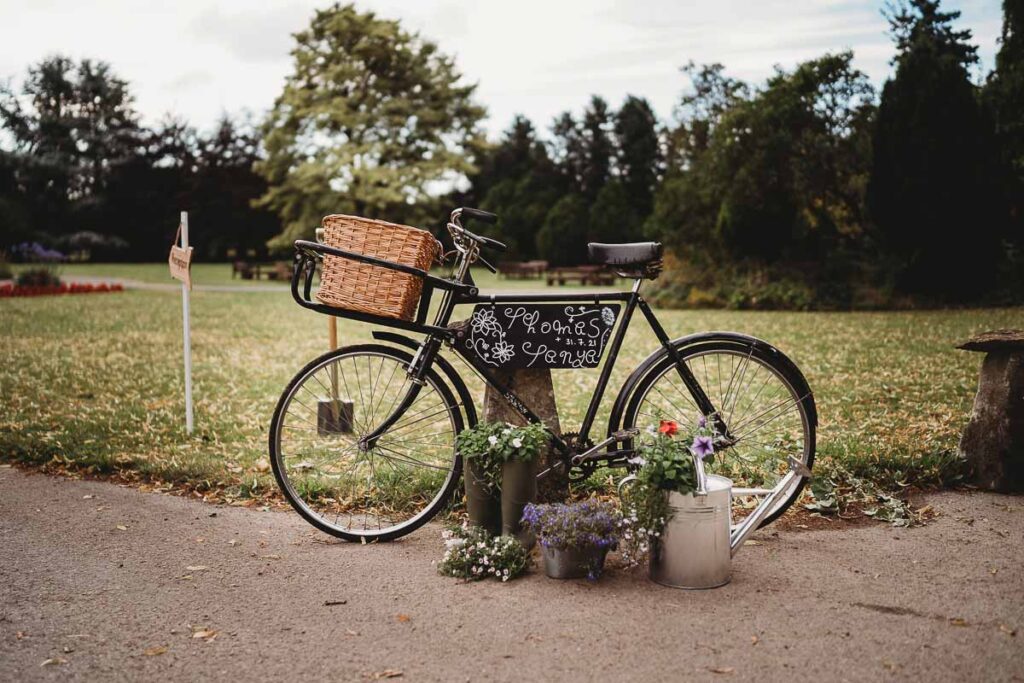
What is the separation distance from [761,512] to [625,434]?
27.0 inches

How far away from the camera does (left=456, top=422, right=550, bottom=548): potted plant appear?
12.4ft

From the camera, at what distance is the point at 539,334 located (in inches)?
159

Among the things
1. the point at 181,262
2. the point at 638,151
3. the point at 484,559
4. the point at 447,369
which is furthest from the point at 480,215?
the point at 638,151

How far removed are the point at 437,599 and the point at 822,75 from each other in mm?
19289

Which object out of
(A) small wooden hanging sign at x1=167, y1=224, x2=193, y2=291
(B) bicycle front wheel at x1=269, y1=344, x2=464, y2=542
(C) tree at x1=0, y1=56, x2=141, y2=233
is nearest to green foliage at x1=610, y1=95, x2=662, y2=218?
(C) tree at x1=0, y1=56, x2=141, y2=233

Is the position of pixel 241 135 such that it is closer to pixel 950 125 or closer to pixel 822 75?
pixel 822 75

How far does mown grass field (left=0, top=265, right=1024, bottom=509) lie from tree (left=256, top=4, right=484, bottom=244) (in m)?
19.2

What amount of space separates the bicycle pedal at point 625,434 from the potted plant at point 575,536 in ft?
1.56

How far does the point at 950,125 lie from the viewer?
16.1 m

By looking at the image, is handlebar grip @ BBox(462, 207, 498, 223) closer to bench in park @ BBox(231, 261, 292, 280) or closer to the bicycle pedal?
the bicycle pedal

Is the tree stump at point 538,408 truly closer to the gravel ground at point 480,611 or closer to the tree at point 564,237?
the gravel ground at point 480,611

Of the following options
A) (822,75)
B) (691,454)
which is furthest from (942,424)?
(822,75)

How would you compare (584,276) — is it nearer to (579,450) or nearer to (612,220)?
(612,220)

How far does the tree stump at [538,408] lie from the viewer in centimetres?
419
